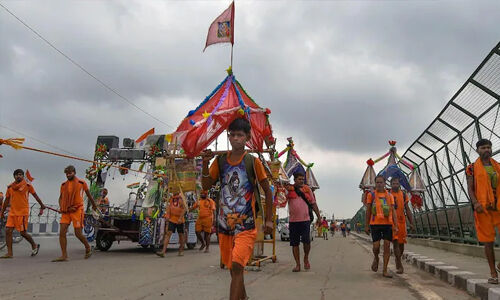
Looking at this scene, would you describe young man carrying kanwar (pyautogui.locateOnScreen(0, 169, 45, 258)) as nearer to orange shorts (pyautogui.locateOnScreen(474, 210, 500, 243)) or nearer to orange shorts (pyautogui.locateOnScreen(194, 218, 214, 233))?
orange shorts (pyautogui.locateOnScreen(194, 218, 214, 233))

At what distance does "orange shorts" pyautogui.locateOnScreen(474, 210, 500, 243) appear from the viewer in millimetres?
4699

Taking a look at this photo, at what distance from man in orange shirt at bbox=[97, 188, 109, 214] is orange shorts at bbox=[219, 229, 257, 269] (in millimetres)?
8254

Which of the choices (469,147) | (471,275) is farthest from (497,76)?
(471,275)

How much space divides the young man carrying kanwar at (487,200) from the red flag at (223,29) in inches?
216

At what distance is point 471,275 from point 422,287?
81cm

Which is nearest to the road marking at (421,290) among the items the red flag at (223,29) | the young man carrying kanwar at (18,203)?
the red flag at (223,29)

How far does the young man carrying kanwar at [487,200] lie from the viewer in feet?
15.3

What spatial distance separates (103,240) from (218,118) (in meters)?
5.73

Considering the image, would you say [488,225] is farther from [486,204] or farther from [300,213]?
[300,213]

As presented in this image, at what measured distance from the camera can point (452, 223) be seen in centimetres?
1099

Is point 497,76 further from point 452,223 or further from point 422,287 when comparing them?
point 452,223

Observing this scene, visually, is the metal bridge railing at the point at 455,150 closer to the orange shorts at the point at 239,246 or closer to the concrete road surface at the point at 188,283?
the concrete road surface at the point at 188,283

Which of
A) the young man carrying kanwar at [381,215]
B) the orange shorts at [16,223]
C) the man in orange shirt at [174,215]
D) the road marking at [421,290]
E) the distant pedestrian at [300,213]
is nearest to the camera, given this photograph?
the road marking at [421,290]

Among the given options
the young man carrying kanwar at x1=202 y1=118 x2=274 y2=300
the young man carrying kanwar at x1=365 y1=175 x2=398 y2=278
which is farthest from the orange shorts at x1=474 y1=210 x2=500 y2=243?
the young man carrying kanwar at x1=202 y1=118 x2=274 y2=300
